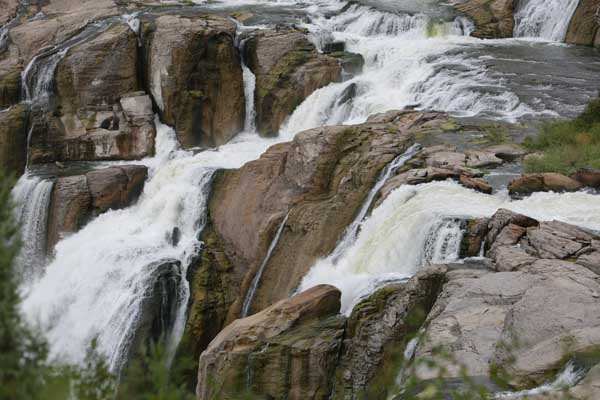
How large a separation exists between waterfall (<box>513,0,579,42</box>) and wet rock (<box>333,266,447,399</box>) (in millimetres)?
18254

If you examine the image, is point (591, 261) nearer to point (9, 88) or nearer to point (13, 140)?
point (13, 140)

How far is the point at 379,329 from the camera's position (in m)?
10.5

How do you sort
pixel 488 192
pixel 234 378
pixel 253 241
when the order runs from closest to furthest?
pixel 234 378 < pixel 488 192 < pixel 253 241

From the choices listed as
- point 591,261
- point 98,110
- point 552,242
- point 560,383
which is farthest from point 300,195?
point 98,110

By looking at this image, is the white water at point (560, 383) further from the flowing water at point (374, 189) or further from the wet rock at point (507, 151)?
the wet rock at point (507, 151)

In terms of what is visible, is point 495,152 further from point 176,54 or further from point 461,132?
point 176,54

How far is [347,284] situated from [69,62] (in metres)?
15.4

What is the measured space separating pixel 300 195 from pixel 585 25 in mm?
14853

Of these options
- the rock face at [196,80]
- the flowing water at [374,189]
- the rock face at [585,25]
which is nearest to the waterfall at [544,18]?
the flowing water at [374,189]

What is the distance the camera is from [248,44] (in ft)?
79.5

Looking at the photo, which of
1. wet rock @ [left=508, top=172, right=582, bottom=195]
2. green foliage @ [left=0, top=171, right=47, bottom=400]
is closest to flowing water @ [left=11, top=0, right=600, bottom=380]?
wet rock @ [left=508, top=172, right=582, bottom=195]

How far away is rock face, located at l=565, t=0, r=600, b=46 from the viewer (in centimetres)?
2469

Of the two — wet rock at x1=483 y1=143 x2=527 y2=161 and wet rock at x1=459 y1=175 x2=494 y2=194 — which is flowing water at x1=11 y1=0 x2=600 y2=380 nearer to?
wet rock at x1=459 y1=175 x2=494 y2=194

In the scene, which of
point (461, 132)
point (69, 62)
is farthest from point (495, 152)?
point (69, 62)
